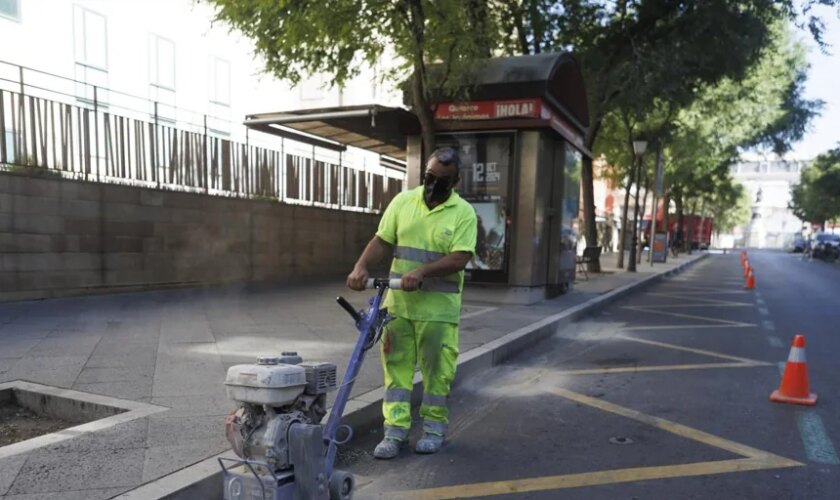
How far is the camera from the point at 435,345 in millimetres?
3686

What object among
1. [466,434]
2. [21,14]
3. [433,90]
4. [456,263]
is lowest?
[466,434]

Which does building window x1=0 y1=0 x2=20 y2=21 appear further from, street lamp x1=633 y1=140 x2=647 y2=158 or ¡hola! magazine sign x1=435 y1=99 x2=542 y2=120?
street lamp x1=633 y1=140 x2=647 y2=158

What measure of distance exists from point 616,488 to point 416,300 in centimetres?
160

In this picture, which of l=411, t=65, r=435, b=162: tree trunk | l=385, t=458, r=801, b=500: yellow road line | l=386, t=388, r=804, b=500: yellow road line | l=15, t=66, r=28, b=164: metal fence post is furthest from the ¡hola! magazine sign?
l=385, t=458, r=801, b=500: yellow road line

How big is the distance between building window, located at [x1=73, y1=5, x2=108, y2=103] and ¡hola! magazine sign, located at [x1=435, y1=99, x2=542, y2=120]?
1247 cm

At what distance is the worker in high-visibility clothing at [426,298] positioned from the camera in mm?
3648

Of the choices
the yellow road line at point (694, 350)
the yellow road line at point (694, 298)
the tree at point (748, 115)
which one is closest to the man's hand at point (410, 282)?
the yellow road line at point (694, 350)

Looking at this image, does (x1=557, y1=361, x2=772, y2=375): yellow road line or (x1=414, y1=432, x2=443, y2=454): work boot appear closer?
(x1=414, y1=432, x2=443, y2=454): work boot

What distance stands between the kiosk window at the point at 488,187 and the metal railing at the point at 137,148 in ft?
14.6

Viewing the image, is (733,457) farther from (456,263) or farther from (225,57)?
→ (225,57)

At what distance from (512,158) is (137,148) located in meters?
6.34

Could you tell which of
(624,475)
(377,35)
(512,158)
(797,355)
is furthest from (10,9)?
(797,355)

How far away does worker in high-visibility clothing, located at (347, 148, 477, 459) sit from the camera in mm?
3648

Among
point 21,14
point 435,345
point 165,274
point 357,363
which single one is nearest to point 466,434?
point 435,345
